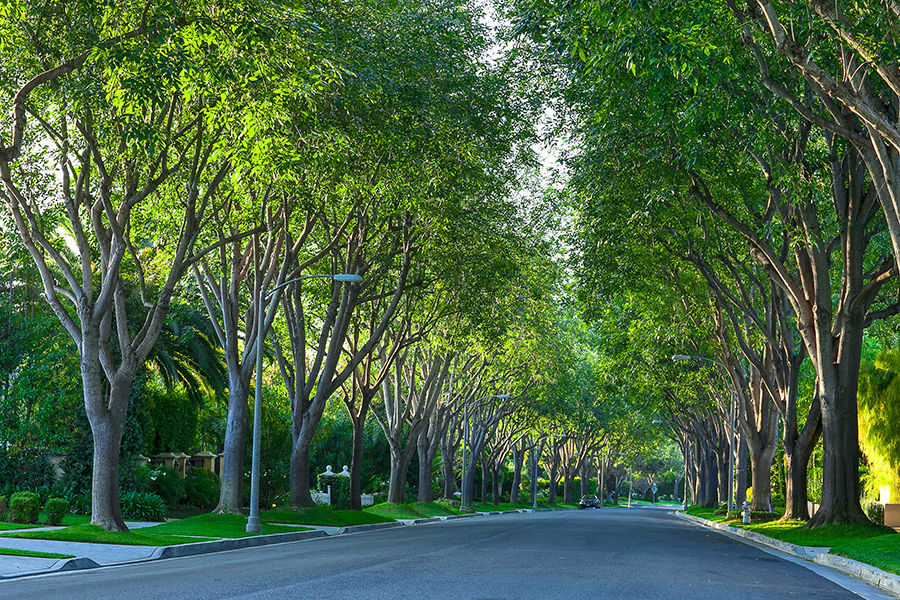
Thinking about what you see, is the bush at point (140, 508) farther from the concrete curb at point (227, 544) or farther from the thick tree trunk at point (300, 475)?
the concrete curb at point (227, 544)

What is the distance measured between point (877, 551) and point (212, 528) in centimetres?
1530

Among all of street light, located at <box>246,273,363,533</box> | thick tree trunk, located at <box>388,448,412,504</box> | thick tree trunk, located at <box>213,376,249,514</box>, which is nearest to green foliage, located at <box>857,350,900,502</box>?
thick tree trunk, located at <box>388,448,412,504</box>

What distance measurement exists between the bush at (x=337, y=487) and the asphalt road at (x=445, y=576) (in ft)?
94.3

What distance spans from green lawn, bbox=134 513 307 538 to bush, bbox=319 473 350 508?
2213 centimetres

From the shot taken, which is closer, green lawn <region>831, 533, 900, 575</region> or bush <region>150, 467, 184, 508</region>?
green lawn <region>831, 533, 900, 575</region>

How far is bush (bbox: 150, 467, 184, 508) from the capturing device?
34406 mm

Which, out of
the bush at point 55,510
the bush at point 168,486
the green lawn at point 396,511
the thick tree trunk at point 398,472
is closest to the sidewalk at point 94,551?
the bush at point 55,510

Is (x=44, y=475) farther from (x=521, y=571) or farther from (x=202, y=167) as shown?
(x=521, y=571)

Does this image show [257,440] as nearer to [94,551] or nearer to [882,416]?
[94,551]

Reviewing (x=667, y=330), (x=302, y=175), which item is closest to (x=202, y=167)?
(x=302, y=175)

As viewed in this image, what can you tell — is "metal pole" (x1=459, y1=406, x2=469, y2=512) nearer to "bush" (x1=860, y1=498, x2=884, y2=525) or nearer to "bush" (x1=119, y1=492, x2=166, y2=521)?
"bush" (x1=860, y1=498, x2=884, y2=525)

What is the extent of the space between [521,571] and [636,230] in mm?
13590

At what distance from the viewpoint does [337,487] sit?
49.8 m

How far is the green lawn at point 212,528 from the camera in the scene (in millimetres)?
21656
